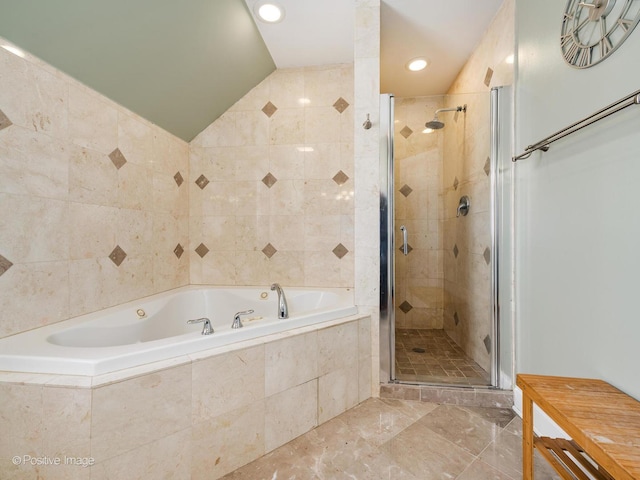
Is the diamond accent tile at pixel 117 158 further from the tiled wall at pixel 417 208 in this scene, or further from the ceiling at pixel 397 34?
the tiled wall at pixel 417 208

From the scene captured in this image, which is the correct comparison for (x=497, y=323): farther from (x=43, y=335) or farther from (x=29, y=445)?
(x=43, y=335)

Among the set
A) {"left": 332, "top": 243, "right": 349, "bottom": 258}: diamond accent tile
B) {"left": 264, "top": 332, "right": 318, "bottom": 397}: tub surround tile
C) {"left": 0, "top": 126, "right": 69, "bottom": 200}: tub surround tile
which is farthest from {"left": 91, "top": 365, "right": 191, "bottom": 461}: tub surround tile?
{"left": 332, "top": 243, "right": 349, "bottom": 258}: diamond accent tile

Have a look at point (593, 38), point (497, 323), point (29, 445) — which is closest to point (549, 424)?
point (497, 323)

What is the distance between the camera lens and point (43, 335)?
1141 millimetres

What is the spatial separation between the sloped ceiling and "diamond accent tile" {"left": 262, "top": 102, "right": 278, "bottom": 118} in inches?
8.0

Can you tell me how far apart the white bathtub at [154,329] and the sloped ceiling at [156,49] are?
122 centimetres

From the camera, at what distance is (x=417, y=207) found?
1872 mm

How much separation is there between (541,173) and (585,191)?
0.30 meters

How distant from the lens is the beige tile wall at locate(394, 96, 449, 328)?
1743 mm

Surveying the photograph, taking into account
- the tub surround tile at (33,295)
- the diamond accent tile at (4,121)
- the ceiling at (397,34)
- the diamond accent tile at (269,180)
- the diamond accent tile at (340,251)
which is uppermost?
the ceiling at (397,34)

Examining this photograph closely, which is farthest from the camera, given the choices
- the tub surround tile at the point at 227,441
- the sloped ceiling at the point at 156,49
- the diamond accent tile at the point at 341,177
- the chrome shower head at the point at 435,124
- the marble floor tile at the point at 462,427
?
the diamond accent tile at the point at 341,177

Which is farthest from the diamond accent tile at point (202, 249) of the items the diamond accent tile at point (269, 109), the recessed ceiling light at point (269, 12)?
the recessed ceiling light at point (269, 12)

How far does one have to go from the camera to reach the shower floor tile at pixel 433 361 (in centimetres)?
168

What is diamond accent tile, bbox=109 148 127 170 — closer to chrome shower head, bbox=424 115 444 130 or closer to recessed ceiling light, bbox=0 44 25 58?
recessed ceiling light, bbox=0 44 25 58
